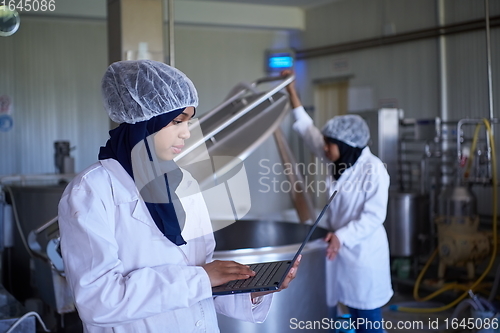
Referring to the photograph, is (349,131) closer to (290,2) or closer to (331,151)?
(331,151)

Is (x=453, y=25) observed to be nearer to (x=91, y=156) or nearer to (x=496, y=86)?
(x=496, y=86)

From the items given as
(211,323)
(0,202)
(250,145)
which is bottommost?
(211,323)

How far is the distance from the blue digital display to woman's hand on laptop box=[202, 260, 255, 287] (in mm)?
5234

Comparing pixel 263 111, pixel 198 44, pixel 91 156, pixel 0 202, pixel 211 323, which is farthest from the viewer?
pixel 198 44

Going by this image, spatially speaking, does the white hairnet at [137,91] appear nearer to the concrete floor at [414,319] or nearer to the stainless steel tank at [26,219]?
the stainless steel tank at [26,219]

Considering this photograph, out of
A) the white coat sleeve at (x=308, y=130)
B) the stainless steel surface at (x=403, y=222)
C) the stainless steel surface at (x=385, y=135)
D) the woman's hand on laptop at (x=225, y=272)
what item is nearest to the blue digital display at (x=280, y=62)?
the stainless steel surface at (x=385, y=135)

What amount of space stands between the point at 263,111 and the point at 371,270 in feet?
2.91

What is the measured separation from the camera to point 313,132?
2.85m

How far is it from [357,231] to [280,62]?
13.8 ft

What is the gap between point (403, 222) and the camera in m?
4.02

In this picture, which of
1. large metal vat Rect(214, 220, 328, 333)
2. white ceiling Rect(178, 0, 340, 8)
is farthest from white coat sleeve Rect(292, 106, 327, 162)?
white ceiling Rect(178, 0, 340, 8)

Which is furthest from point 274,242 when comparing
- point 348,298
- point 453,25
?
point 453,25

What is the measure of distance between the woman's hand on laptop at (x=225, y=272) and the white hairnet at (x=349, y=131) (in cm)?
149

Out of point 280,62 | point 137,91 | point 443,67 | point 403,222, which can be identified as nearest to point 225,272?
point 137,91
